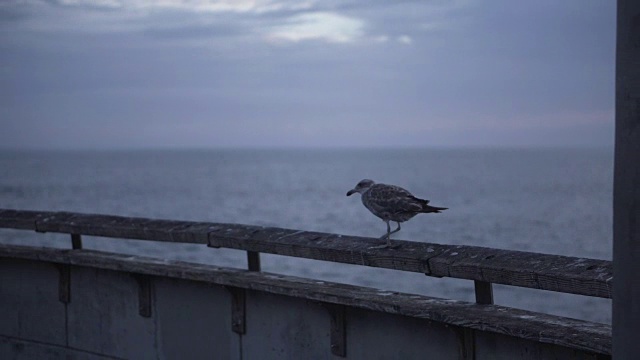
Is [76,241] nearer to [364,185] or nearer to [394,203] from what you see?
[364,185]

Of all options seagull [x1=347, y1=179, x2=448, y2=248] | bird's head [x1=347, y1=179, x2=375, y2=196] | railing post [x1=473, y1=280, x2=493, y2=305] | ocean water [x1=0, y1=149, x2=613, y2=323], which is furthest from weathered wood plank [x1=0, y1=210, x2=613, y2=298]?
ocean water [x1=0, y1=149, x2=613, y2=323]

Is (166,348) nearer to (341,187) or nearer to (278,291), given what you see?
(278,291)

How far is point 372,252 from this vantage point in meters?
5.02

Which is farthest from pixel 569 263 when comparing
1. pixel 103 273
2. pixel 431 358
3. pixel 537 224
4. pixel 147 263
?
pixel 537 224

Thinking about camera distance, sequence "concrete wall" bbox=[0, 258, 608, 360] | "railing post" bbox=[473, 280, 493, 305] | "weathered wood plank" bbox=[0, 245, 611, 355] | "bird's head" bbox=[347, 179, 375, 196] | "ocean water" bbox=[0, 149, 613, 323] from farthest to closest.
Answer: "ocean water" bbox=[0, 149, 613, 323], "bird's head" bbox=[347, 179, 375, 196], "concrete wall" bbox=[0, 258, 608, 360], "railing post" bbox=[473, 280, 493, 305], "weathered wood plank" bbox=[0, 245, 611, 355]

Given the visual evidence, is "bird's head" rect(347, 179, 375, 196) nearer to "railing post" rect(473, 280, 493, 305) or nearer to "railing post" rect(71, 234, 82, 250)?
"railing post" rect(473, 280, 493, 305)

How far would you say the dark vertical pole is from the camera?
100 inches

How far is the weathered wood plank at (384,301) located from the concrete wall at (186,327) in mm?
133

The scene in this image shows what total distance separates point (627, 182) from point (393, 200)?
3.11 m

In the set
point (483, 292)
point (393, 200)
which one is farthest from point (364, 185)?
point (483, 292)

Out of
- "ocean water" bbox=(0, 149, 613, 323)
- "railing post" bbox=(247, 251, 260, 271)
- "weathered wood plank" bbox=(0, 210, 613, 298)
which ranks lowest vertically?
"ocean water" bbox=(0, 149, 613, 323)

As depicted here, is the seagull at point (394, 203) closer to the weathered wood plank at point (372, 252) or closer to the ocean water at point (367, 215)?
the weathered wood plank at point (372, 252)

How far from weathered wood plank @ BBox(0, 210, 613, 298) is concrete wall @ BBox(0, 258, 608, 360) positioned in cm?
31

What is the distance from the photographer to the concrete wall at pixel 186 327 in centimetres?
481
